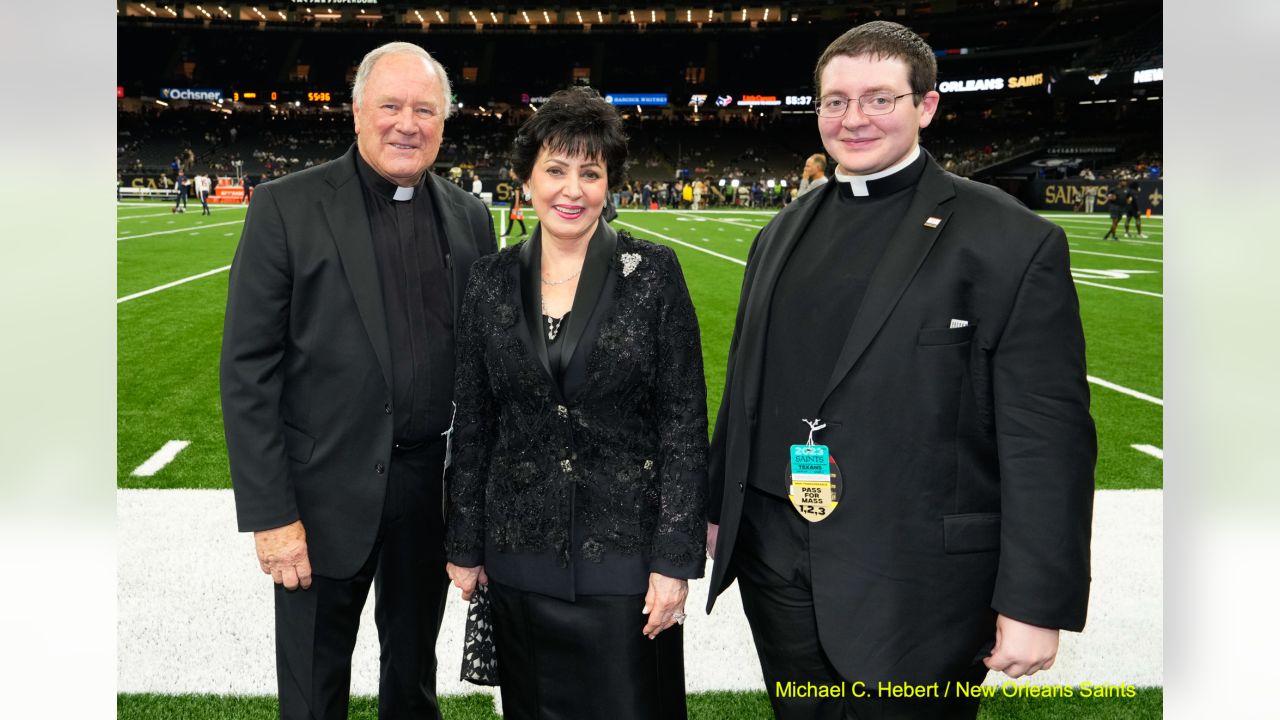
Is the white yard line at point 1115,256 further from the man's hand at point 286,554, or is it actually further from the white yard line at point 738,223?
the man's hand at point 286,554

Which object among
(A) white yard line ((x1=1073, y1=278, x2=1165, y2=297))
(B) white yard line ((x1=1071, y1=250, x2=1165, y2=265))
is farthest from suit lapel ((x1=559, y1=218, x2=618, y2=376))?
(B) white yard line ((x1=1071, y1=250, x2=1165, y2=265))

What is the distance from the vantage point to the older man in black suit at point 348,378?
8.16ft

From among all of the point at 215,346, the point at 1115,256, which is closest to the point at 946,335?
the point at 215,346

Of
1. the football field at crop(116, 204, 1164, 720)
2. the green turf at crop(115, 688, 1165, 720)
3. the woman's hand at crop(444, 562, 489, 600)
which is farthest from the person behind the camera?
the football field at crop(116, 204, 1164, 720)

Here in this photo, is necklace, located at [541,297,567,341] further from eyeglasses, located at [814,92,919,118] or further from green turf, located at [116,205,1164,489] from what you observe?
green turf, located at [116,205,1164,489]

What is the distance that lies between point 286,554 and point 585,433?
2.98 feet

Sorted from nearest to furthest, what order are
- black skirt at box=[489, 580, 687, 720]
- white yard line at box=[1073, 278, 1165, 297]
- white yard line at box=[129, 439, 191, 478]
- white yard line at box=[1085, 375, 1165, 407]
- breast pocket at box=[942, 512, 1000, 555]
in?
breast pocket at box=[942, 512, 1000, 555]
black skirt at box=[489, 580, 687, 720]
white yard line at box=[129, 439, 191, 478]
white yard line at box=[1085, 375, 1165, 407]
white yard line at box=[1073, 278, 1165, 297]

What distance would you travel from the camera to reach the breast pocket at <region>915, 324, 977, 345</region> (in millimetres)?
2041

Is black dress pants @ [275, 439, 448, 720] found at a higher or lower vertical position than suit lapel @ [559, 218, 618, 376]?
lower

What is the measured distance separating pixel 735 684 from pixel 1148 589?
2151mm

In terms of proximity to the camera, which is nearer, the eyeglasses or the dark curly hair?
the eyeglasses

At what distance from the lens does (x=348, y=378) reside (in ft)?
8.39

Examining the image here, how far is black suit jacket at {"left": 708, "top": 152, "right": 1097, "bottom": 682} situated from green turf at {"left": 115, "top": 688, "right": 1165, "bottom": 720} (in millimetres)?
1363

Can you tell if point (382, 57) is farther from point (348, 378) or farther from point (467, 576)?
point (467, 576)
